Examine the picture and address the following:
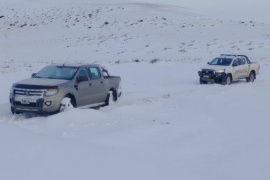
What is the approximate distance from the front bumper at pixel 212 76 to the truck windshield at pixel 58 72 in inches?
443

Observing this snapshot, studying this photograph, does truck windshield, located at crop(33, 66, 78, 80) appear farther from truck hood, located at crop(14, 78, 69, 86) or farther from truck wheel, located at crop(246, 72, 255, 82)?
truck wheel, located at crop(246, 72, 255, 82)

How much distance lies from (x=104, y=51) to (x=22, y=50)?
9.73 meters

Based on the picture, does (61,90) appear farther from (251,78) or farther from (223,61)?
(251,78)

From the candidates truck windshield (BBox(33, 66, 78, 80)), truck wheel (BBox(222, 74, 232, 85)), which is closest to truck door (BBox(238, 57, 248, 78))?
truck wheel (BBox(222, 74, 232, 85))

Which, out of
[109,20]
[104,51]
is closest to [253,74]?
[104,51]

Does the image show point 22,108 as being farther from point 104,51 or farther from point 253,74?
A: point 104,51

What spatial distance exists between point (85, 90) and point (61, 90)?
137 cm

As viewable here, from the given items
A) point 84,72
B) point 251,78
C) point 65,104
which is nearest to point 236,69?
point 251,78

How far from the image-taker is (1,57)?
5328cm

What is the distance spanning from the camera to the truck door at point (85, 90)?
15.9m

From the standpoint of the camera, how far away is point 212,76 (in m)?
26.2

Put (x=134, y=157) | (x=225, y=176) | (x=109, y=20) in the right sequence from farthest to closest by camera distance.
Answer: (x=109, y=20) < (x=134, y=157) < (x=225, y=176)

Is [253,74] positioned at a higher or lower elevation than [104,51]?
higher

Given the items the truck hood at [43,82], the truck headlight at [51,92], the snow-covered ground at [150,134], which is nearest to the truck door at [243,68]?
the snow-covered ground at [150,134]
